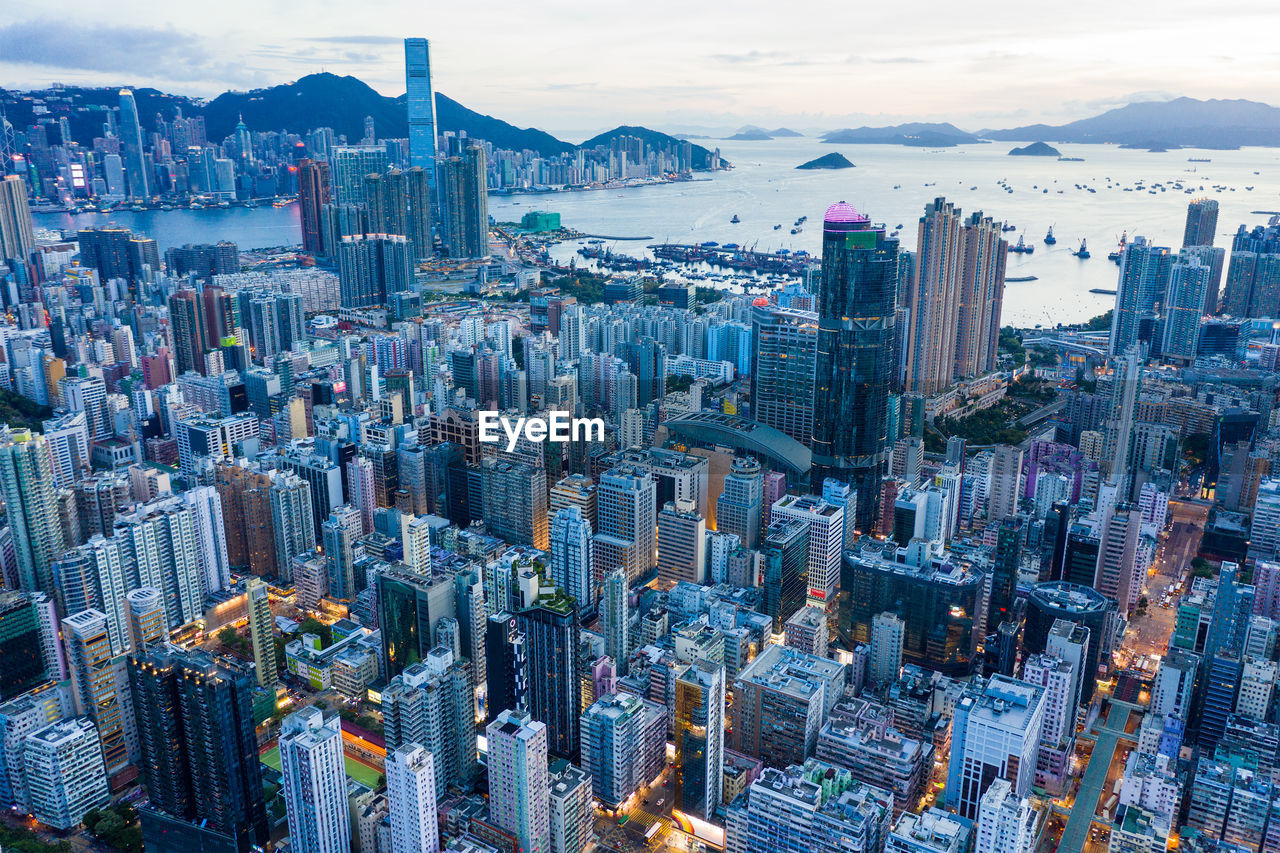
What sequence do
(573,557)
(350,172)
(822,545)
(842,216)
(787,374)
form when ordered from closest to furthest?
(573,557)
(822,545)
(842,216)
(787,374)
(350,172)

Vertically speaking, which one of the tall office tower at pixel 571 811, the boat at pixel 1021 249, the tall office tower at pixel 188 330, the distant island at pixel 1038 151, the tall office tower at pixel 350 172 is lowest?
the tall office tower at pixel 571 811

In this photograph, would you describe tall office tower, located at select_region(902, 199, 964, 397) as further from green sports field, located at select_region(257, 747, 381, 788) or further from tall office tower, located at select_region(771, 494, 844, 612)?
green sports field, located at select_region(257, 747, 381, 788)

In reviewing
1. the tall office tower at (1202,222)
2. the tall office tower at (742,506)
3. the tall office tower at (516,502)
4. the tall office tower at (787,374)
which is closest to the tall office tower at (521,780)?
the tall office tower at (516,502)

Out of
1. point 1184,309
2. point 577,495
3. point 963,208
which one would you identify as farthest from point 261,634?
point 963,208

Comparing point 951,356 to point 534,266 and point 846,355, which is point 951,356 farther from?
point 534,266

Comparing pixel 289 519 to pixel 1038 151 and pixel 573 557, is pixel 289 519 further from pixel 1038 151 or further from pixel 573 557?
pixel 1038 151

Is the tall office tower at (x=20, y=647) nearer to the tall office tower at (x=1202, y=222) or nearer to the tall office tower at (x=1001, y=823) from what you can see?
the tall office tower at (x=1001, y=823)

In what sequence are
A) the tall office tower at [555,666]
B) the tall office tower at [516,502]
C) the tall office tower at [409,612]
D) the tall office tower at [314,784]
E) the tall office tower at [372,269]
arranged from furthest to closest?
1. the tall office tower at [372,269]
2. the tall office tower at [516,502]
3. the tall office tower at [409,612]
4. the tall office tower at [555,666]
5. the tall office tower at [314,784]
